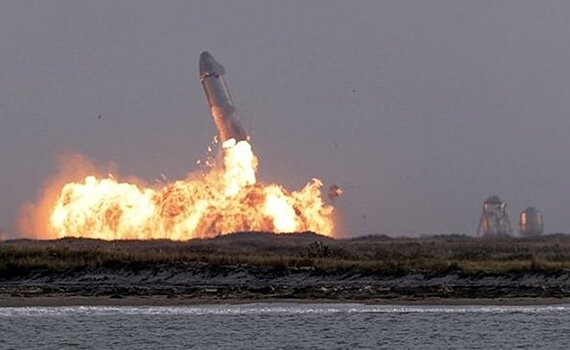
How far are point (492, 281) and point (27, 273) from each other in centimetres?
2273

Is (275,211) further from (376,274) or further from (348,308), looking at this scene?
(348,308)

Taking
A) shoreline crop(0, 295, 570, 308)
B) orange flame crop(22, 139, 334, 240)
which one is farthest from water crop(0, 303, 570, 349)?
orange flame crop(22, 139, 334, 240)

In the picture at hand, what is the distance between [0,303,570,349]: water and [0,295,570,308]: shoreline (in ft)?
3.51

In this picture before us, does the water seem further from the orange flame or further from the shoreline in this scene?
the orange flame

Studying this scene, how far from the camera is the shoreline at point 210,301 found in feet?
188

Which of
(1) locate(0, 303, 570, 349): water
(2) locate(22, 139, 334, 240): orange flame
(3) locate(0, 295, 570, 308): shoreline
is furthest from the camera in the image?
(2) locate(22, 139, 334, 240): orange flame

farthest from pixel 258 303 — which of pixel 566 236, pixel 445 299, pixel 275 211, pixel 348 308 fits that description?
pixel 566 236

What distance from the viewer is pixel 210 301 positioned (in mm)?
58656

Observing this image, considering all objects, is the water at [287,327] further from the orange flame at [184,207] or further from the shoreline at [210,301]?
the orange flame at [184,207]

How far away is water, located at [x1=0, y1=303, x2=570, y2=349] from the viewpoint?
46812 millimetres

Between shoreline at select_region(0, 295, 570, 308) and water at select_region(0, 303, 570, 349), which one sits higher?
shoreline at select_region(0, 295, 570, 308)

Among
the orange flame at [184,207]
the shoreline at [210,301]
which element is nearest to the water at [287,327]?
the shoreline at [210,301]

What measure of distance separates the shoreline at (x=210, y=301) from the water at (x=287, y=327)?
107 cm

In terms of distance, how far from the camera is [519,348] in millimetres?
45625
